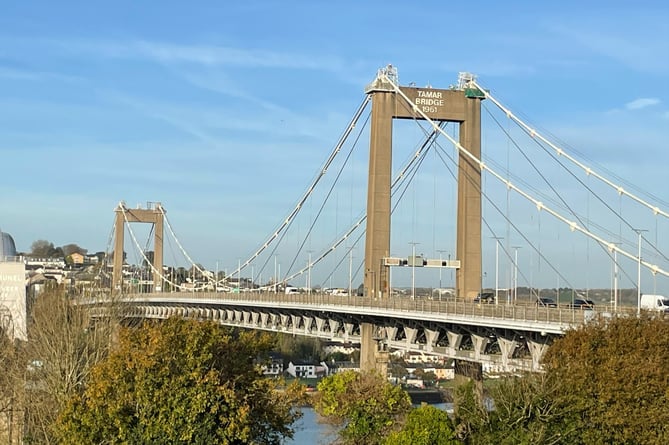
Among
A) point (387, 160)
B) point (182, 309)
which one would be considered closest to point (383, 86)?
point (387, 160)

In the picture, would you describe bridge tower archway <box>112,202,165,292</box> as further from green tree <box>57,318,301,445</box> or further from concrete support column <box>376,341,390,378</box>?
green tree <box>57,318,301,445</box>

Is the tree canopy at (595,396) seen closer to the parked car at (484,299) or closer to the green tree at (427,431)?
the green tree at (427,431)

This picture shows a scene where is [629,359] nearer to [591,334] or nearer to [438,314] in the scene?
[591,334]

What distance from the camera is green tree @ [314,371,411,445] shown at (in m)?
36.5

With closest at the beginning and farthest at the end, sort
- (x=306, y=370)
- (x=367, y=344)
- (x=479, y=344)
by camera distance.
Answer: (x=479, y=344) < (x=367, y=344) < (x=306, y=370)

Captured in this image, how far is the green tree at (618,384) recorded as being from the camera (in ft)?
99.0

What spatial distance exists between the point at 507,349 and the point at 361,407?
6.01 meters

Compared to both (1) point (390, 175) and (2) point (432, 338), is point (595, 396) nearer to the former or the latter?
(2) point (432, 338)

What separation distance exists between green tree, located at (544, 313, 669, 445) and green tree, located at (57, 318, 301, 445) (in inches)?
341

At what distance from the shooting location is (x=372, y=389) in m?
37.8

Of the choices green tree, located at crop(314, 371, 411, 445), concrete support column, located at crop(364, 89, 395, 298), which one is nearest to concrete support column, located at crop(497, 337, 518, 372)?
green tree, located at crop(314, 371, 411, 445)

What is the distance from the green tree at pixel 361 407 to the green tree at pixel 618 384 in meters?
7.04

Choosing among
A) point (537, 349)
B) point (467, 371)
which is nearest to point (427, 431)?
point (537, 349)

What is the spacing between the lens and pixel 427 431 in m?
31.2
